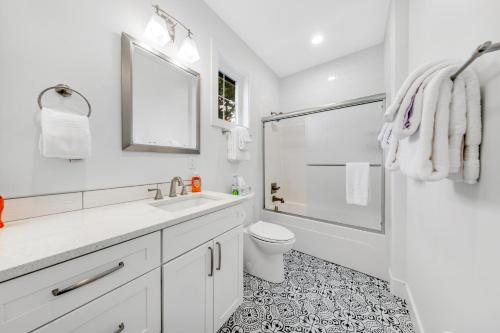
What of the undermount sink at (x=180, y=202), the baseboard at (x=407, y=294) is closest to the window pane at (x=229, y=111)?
the undermount sink at (x=180, y=202)

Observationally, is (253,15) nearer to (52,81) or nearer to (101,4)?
(101,4)

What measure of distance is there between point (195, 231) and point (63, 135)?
75 cm

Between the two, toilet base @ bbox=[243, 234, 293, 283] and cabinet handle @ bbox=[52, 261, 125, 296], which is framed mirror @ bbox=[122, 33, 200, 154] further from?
toilet base @ bbox=[243, 234, 293, 283]

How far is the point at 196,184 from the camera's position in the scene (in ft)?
4.88

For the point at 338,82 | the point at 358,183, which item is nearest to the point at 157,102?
the point at 358,183

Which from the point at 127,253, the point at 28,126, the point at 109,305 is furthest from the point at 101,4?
the point at 109,305

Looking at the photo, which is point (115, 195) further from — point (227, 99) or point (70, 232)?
point (227, 99)

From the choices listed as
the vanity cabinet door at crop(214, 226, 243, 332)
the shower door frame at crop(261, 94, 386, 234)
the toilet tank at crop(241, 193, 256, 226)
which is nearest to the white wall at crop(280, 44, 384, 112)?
the shower door frame at crop(261, 94, 386, 234)

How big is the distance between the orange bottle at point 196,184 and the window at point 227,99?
73 centimetres

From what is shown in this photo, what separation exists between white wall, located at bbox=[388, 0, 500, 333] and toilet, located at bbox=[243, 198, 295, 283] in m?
0.88

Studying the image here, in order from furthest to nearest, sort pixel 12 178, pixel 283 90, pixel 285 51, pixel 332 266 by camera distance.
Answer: pixel 283 90
pixel 285 51
pixel 332 266
pixel 12 178

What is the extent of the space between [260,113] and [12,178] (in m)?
2.20

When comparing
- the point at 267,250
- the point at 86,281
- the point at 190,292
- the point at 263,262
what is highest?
the point at 86,281

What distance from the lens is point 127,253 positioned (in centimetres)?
64
